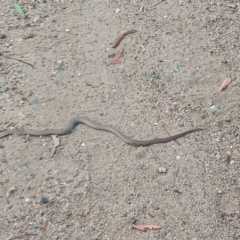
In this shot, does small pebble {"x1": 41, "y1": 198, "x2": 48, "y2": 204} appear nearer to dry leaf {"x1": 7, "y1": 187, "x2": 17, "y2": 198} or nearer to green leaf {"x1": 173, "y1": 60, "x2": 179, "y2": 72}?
dry leaf {"x1": 7, "y1": 187, "x2": 17, "y2": 198}

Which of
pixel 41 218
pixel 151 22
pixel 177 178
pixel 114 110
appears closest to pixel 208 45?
pixel 151 22

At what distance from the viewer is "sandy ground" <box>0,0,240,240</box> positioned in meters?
4.96

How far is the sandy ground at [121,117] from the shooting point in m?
4.96

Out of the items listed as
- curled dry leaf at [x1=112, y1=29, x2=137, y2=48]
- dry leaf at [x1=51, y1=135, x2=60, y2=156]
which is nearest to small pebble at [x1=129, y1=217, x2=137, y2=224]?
dry leaf at [x1=51, y1=135, x2=60, y2=156]

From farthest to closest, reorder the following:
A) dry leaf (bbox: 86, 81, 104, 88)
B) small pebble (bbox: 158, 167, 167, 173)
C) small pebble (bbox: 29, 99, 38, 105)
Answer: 1. dry leaf (bbox: 86, 81, 104, 88)
2. small pebble (bbox: 29, 99, 38, 105)
3. small pebble (bbox: 158, 167, 167, 173)

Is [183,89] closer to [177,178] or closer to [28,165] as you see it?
[177,178]

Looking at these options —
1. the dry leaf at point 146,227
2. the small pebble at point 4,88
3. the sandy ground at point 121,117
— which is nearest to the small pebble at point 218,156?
the sandy ground at point 121,117

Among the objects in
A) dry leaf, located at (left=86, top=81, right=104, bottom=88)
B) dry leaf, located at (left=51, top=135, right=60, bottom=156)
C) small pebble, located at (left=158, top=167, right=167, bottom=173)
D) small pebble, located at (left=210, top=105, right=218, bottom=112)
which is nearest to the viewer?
small pebble, located at (left=158, top=167, right=167, bottom=173)

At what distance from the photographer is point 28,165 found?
5.27 meters

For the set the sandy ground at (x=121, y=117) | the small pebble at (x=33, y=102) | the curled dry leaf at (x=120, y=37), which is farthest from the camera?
the curled dry leaf at (x=120, y=37)

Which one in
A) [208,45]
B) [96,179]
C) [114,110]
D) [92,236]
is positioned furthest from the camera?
[208,45]

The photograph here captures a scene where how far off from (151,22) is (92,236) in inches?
113

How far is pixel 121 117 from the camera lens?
19.0 ft

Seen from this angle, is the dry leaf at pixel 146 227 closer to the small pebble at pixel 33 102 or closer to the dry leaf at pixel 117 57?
the small pebble at pixel 33 102
